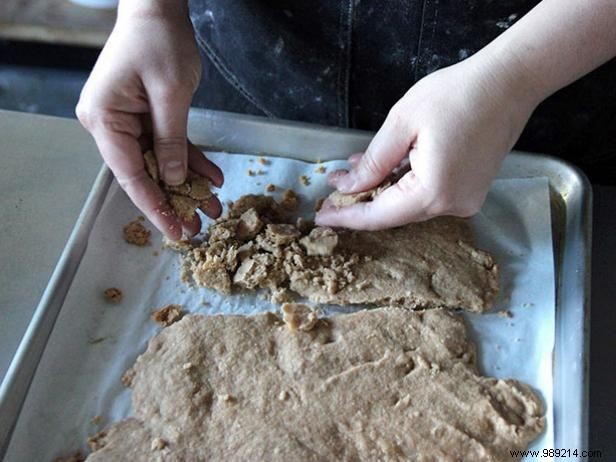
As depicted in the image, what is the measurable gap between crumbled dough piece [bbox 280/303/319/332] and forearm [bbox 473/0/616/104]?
1.31 feet

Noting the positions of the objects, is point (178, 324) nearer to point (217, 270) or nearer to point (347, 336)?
point (217, 270)

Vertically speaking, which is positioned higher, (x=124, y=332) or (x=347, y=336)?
(x=347, y=336)

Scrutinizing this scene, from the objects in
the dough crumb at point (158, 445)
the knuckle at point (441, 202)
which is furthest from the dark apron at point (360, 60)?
the dough crumb at point (158, 445)

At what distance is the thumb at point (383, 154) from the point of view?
901 millimetres

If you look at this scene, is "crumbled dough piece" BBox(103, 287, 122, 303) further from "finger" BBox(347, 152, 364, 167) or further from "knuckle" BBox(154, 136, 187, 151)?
"finger" BBox(347, 152, 364, 167)

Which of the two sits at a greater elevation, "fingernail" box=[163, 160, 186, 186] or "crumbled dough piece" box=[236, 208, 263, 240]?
"fingernail" box=[163, 160, 186, 186]

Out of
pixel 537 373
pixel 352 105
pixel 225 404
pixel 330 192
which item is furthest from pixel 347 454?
pixel 352 105

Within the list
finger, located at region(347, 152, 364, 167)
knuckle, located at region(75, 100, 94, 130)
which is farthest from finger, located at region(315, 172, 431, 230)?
knuckle, located at region(75, 100, 94, 130)

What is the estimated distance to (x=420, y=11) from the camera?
1.02 m

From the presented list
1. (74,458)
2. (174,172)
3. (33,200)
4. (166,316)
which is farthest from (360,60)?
(74,458)

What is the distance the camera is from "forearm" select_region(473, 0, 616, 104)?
859 millimetres

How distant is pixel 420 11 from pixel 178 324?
570 millimetres

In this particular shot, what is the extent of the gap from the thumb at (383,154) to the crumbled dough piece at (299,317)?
181 mm

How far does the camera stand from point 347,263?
40.5 inches
